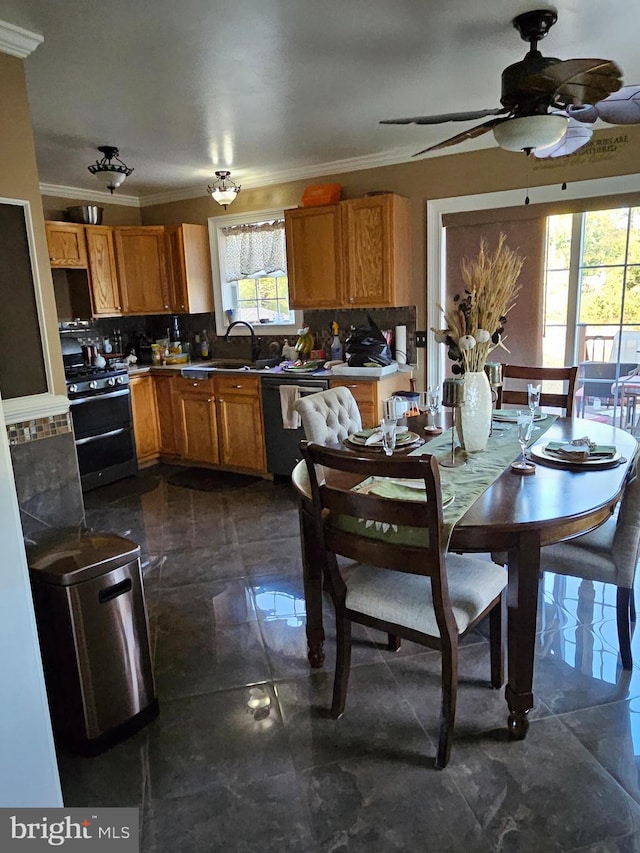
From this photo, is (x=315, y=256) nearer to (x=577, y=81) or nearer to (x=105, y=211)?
(x=105, y=211)

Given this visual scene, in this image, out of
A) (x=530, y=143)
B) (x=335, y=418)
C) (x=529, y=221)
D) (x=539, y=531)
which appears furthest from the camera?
(x=529, y=221)

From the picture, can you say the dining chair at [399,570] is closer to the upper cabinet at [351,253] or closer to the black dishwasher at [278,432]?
the black dishwasher at [278,432]

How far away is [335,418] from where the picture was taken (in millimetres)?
2705

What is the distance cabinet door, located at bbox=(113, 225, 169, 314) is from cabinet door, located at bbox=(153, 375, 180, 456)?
0.74 m

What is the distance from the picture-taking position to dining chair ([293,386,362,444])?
2.56 meters

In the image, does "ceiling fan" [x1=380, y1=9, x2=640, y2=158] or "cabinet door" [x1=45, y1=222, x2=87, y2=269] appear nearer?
"ceiling fan" [x1=380, y1=9, x2=640, y2=158]

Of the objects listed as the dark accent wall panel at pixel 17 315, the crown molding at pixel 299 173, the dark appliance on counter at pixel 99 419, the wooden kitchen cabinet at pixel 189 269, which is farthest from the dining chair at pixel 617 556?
the wooden kitchen cabinet at pixel 189 269

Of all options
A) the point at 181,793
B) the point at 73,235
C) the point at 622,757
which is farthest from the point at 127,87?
the point at 622,757

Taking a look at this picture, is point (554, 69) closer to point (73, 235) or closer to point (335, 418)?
point (335, 418)

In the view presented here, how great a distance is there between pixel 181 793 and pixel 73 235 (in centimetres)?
451

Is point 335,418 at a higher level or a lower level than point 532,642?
higher

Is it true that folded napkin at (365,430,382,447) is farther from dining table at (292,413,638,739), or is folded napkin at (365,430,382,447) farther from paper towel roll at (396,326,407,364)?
paper towel roll at (396,326,407,364)

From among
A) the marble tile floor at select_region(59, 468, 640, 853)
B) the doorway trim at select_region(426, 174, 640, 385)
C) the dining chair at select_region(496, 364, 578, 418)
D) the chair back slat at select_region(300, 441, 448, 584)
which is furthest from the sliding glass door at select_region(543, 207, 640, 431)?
the chair back slat at select_region(300, 441, 448, 584)

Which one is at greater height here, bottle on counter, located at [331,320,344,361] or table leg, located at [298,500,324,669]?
bottle on counter, located at [331,320,344,361]
